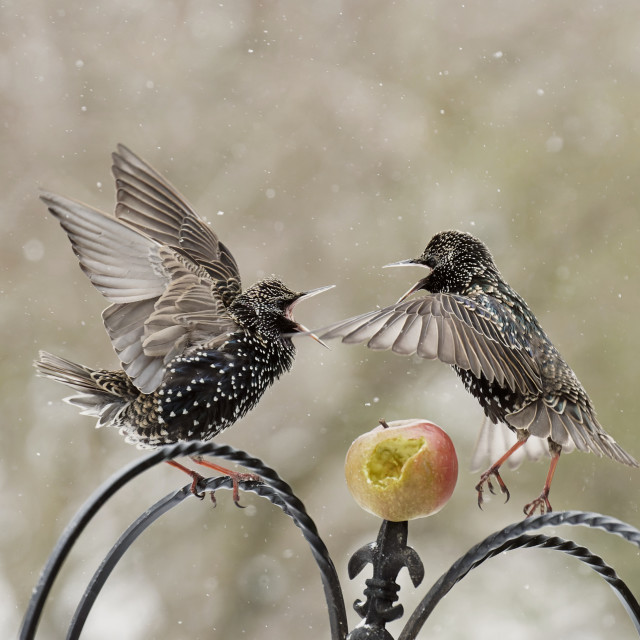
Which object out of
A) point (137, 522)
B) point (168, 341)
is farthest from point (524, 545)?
point (168, 341)

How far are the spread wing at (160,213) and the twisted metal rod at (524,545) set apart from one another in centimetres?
77

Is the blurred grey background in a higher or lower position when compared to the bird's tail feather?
higher

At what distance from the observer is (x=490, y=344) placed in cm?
137

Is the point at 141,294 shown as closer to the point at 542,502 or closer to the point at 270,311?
the point at 270,311

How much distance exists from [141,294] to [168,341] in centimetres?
9

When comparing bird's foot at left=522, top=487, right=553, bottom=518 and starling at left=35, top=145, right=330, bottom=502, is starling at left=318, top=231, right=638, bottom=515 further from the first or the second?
starling at left=35, top=145, right=330, bottom=502

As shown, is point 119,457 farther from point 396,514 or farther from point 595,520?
point 595,520

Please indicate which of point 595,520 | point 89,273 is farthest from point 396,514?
point 89,273

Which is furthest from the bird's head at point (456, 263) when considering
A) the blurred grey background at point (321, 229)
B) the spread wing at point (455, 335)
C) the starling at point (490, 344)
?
the blurred grey background at point (321, 229)

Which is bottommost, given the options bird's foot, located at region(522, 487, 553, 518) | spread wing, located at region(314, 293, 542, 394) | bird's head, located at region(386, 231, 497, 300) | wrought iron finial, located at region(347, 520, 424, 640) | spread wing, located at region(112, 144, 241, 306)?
wrought iron finial, located at region(347, 520, 424, 640)

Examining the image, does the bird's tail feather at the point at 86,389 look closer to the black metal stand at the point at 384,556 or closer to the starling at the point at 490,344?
the black metal stand at the point at 384,556

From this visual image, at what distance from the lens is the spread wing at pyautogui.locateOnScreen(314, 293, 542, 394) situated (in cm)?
117

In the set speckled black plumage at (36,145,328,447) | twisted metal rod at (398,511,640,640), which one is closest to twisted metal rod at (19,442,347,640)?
twisted metal rod at (398,511,640,640)

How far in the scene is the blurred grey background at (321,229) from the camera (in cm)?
343
